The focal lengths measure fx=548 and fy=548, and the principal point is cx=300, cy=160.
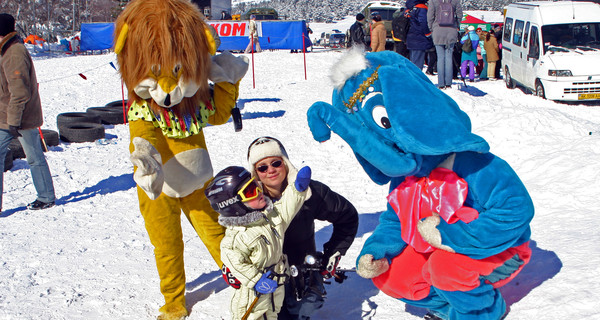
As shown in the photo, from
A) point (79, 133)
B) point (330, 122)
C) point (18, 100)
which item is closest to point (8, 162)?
point (79, 133)

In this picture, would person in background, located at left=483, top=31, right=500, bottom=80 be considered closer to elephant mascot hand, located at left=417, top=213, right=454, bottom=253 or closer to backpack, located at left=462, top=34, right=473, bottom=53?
backpack, located at left=462, top=34, right=473, bottom=53

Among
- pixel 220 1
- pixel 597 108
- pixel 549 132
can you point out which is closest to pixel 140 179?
pixel 549 132

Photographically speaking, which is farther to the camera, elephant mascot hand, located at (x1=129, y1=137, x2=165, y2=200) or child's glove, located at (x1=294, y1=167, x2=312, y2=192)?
elephant mascot hand, located at (x1=129, y1=137, x2=165, y2=200)

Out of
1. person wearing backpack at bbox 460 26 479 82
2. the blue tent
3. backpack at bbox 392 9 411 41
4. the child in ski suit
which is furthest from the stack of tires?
the blue tent

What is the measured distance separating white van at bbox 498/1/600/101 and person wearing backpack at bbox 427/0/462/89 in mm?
2276

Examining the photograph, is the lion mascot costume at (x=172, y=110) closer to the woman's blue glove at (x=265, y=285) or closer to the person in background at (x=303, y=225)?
the person in background at (x=303, y=225)

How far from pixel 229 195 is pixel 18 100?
3.67 meters

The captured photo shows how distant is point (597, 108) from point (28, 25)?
152ft

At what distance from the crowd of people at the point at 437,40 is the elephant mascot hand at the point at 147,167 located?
213 inches

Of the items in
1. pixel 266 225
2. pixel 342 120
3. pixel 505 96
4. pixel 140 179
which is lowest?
pixel 505 96

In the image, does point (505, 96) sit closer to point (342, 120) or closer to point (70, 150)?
point (70, 150)

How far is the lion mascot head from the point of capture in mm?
3070

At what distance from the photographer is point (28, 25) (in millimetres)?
45719

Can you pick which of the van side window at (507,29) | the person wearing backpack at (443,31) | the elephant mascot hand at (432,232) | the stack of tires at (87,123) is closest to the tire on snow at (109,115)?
the stack of tires at (87,123)
